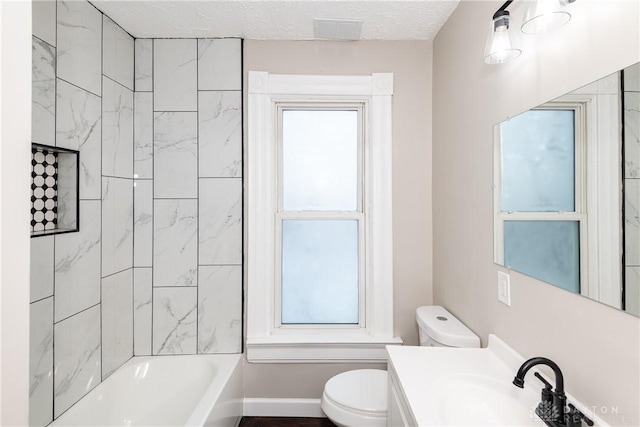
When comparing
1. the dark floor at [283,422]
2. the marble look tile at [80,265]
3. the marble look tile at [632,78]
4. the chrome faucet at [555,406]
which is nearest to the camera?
the marble look tile at [632,78]

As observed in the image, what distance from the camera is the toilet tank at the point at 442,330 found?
153cm

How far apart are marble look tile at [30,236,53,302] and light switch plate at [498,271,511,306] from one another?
1.90 meters

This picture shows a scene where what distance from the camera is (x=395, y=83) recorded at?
2199mm

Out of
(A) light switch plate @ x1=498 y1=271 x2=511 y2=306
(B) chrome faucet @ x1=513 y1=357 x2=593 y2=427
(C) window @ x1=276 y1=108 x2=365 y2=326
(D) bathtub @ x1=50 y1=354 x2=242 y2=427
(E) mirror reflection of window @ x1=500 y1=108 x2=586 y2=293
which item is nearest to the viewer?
(B) chrome faucet @ x1=513 y1=357 x2=593 y2=427

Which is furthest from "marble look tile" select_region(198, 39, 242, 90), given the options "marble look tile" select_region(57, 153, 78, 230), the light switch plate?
the light switch plate

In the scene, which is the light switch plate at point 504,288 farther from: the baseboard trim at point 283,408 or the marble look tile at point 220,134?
the marble look tile at point 220,134

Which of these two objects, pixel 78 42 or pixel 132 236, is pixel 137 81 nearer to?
pixel 78 42

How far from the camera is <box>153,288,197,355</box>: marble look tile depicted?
218 centimetres

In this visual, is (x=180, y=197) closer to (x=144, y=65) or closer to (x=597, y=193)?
(x=144, y=65)

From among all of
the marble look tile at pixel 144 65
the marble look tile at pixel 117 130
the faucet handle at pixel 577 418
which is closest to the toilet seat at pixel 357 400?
the faucet handle at pixel 577 418

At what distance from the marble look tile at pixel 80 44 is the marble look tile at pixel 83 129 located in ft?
0.20

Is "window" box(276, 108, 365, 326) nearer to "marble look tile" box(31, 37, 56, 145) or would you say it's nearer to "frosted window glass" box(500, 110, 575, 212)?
"frosted window glass" box(500, 110, 575, 212)

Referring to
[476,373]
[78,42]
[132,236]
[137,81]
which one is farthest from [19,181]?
[137,81]

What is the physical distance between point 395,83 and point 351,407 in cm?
189
